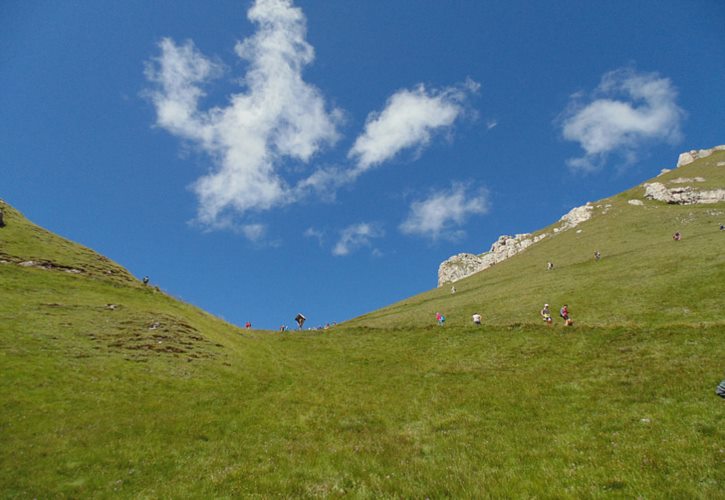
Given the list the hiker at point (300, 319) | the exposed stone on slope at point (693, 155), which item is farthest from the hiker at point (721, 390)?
the exposed stone on slope at point (693, 155)

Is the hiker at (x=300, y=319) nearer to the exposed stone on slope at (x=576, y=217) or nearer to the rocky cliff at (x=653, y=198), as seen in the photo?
the rocky cliff at (x=653, y=198)

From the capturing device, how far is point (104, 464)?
55.3 feet

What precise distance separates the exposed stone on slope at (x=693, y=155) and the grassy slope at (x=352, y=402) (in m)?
146

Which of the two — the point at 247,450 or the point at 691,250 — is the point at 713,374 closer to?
the point at 247,450

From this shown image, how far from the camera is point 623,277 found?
5509cm

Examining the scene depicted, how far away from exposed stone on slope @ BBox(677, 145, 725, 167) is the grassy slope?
145523mm

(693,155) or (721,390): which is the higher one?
(693,155)

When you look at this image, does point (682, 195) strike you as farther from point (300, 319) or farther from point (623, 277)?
point (300, 319)

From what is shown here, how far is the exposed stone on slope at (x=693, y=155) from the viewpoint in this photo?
152 metres

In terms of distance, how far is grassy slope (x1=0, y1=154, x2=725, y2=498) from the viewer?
14.1 meters

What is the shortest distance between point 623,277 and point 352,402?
158 feet

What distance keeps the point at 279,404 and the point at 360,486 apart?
45.1 feet

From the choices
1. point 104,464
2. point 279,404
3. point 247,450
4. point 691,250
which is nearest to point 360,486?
point 247,450

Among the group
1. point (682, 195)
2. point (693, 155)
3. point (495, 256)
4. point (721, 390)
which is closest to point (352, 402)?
point (721, 390)
